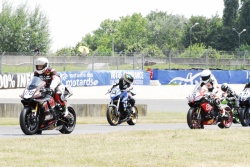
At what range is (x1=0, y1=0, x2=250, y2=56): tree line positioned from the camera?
85.9 meters

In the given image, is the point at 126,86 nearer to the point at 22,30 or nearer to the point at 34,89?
the point at 34,89

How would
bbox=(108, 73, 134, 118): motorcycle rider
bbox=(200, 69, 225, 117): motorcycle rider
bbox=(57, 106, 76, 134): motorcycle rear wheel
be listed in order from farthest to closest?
bbox=(108, 73, 134, 118): motorcycle rider < bbox=(200, 69, 225, 117): motorcycle rider < bbox=(57, 106, 76, 134): motorcycle rear wheel

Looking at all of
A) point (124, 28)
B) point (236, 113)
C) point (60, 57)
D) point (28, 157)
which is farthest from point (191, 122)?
point (124, 28)

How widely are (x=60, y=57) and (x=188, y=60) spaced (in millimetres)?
14596

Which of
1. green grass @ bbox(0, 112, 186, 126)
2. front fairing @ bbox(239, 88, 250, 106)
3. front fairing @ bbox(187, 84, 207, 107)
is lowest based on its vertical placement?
green grass @ bbox(0, 112, 186, 126)

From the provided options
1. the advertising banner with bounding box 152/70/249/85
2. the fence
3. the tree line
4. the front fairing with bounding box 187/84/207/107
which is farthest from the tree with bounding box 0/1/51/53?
the front fairing with bounding box 187/84/207/107

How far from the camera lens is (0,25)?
3386 inches

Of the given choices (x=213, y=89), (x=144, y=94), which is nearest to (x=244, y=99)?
(x=213, y=89)

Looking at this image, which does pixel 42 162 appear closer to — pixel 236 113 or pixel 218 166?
pixel 218 166

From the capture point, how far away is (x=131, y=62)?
56.8 metres

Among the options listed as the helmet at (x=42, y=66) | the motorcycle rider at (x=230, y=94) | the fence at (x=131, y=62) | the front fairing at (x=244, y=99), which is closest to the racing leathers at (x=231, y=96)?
the motorcycle rider at (x=230, y=94)

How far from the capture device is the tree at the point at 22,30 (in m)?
85.4

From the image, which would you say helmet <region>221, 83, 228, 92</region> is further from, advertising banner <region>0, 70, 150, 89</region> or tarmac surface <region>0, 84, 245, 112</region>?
advertising banner <region>0, 70, 150, 89</region>

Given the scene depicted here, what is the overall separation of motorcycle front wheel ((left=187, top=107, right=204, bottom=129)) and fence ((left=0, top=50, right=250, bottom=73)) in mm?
27487
